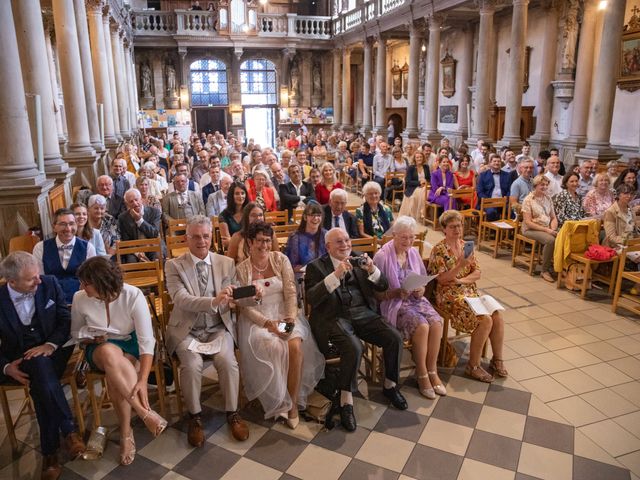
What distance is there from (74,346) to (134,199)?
79.5 inches

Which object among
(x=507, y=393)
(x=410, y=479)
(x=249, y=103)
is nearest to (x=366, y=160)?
(x=507, y=393)

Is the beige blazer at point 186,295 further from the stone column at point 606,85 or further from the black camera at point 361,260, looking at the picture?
the stone column at point 606,85

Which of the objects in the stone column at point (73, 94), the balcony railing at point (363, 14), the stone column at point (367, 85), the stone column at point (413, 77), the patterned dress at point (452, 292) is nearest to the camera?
the patterned dress at point (452, 292)

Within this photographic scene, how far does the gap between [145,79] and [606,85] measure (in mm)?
18138

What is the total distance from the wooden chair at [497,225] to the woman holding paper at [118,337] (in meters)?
5.21

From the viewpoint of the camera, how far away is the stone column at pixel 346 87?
2068 cm

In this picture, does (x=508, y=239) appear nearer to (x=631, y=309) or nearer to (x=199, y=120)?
(x=631, y=309)

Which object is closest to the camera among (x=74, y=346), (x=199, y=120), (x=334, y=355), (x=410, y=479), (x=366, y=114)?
(x=410, y=479)

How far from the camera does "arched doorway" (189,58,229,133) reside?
22.3 m

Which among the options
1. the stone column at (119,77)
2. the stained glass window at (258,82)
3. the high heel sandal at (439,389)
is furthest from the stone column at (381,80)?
the high heel sandal at (439,389)

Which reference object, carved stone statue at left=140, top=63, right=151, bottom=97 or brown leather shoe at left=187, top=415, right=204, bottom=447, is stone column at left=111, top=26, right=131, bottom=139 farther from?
brown leather shoe at left=187, top=415, right=204, bottom=447

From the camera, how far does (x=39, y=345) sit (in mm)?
3131

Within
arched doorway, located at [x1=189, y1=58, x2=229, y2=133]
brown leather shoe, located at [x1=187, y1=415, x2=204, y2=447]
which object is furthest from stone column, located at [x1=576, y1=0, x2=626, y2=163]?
arched doorway, located at [x1=189, y1=58, x2=229, y2=133]

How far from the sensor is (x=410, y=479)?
2.94 m
